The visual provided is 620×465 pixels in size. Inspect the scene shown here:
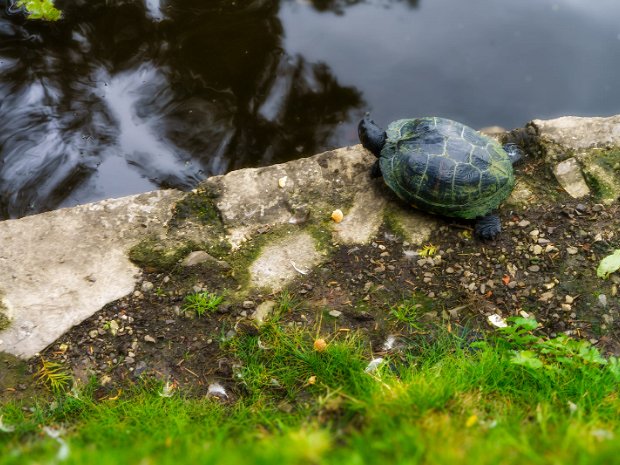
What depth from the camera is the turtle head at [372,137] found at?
4.08 metres

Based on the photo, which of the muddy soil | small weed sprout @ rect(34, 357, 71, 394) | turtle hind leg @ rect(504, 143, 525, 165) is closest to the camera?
small weed sprout @ rect(34, 357, 71, 394)

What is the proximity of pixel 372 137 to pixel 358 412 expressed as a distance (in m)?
2.27

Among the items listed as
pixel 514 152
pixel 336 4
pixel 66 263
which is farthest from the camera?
pixel 336 4

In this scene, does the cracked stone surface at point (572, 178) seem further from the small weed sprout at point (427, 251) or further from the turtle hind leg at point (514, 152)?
the small weed sprout at point (427, 251)

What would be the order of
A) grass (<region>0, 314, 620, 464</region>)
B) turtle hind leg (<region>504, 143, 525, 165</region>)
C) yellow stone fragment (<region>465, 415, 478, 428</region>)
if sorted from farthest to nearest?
turtle hind leg (<region>504, 143, 525, 165</region>), yellow stone fragment (<region>465, 415, 478, 428</region>), grass (<region>0, 314, 620, 464</region>)

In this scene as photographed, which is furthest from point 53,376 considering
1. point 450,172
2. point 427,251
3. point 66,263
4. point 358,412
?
point 450,172

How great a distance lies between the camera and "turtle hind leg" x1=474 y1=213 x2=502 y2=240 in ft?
12.0

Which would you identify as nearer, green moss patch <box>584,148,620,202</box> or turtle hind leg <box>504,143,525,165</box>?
green moss patch <box>584,148,620,202</box>

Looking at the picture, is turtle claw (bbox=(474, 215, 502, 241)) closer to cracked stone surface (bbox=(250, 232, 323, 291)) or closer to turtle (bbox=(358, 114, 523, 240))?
turtle (bbox=(358, 114, 523, 240))

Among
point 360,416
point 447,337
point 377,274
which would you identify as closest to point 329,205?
point 377,274

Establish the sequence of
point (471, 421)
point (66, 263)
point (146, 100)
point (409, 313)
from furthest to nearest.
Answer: point (146, 100), point (66, 263), point (409, 313), point (471, 421)

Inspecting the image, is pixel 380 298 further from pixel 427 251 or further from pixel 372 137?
pixel 372 137

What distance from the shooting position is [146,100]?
204 inches

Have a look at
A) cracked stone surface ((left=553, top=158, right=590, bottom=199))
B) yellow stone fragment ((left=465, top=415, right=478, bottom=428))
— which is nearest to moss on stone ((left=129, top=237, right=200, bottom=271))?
yellow stone fragment ((left=465, top=415, right=478, bottom=428))
